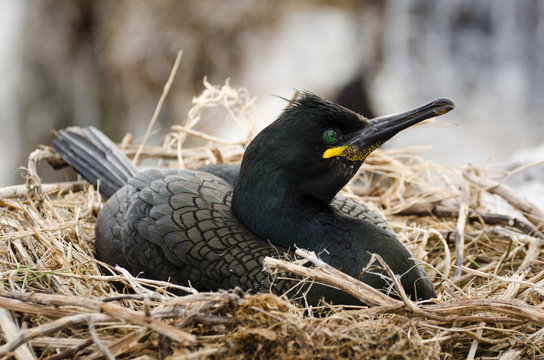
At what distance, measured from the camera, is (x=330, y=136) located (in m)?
2.23

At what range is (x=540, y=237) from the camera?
2764mm

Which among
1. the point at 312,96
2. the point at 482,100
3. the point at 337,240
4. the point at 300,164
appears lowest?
the point at 482,100

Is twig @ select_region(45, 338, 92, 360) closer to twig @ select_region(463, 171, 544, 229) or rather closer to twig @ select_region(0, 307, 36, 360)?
twig @ select_region(0, 307, 36, 360)

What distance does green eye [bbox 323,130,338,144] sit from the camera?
223cm

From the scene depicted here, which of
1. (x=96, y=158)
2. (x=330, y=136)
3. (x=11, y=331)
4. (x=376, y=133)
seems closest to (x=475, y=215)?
(x=376, y=133)

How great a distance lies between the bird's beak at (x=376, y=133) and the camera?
221cm

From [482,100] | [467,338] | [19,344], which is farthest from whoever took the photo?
[482,100]

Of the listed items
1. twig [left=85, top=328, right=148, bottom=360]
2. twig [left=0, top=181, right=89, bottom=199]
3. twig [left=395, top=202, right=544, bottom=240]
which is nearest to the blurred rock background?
twig [left=0, top=181, right=89, bottom=199]

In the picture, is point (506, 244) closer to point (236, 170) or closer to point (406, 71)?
point (236, 170)

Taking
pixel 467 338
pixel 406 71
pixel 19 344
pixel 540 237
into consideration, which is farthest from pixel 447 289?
pixel 406 71

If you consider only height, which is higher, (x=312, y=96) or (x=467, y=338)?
(x=312, y=96)

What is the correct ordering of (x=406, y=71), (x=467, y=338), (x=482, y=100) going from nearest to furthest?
(x=467, y=338)
(x=482, y=100)
(x=406, y=71)

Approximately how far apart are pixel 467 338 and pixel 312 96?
3.24ft

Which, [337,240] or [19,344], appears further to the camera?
[337,240]
